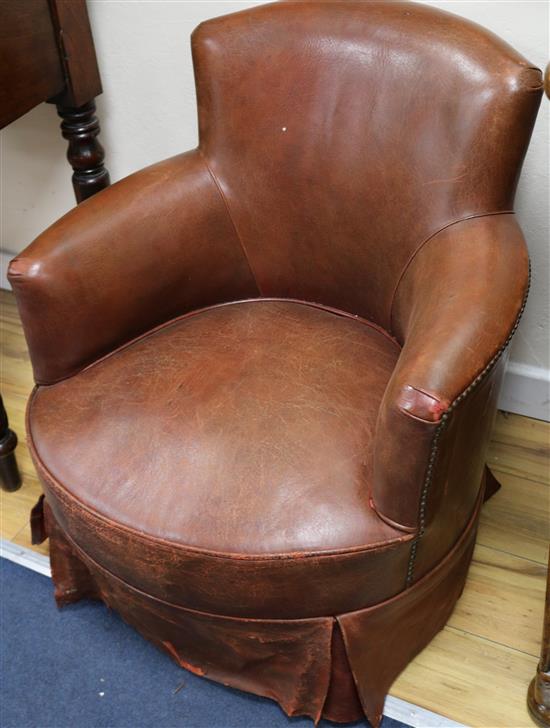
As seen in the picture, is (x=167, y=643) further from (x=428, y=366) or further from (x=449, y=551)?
(x=428, y=366)

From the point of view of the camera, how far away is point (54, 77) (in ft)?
4.82

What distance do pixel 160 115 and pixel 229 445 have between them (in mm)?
848

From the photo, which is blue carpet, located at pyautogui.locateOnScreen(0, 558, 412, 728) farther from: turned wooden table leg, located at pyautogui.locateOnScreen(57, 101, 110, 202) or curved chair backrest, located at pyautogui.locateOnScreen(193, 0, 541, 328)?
turned wooden table leg, located at pyautogui.locateOnScreen(57, 101, 110, 202)

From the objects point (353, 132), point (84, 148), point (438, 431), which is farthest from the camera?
point (84, 148)

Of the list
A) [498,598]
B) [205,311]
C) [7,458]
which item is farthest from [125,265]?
[498,598]

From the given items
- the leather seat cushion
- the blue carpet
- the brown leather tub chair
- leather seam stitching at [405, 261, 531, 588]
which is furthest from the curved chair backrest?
the blue carpet

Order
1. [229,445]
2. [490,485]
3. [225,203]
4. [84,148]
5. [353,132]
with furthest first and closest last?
[84,148] → [490,485] → [225,203] → [353,132] → [229,445]

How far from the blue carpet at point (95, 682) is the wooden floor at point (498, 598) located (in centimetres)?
11

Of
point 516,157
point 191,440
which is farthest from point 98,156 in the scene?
point 516,157

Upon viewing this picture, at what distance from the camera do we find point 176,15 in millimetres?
1499

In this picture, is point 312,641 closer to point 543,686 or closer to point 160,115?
point 543,686

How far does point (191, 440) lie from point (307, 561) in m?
0.24

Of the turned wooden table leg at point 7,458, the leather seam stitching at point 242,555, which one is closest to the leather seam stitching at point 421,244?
the leather seam stitching at point 242,555

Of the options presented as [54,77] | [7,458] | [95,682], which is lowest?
[95,682]
